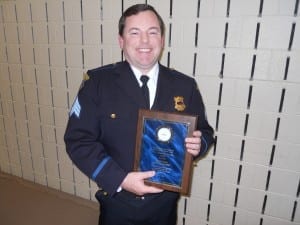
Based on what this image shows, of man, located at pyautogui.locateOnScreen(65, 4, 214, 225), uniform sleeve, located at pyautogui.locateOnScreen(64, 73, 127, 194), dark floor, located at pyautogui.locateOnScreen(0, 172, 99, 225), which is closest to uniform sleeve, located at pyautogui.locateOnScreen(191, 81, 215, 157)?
man, located at pyautogui.locateOnScreen(65, 4, 214, 225)

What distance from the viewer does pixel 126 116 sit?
3.91 feet

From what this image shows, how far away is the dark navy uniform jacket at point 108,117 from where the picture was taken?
3.70 ft

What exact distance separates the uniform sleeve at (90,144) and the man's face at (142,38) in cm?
25

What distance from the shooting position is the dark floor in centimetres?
218

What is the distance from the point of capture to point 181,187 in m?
1.04

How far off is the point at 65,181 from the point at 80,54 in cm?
128

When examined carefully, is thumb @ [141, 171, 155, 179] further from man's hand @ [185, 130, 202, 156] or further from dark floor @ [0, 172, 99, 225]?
dark floor @ [0, 172, 99, 225]

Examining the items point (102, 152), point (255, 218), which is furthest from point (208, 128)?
point (255, 218)

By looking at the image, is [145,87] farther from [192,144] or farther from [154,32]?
[192,144]

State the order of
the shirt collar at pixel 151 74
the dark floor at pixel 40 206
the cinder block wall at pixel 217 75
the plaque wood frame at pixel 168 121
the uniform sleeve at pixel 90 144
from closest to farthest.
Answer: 1. the plaque wood frame at pixel 168 121
2. the uniform sleeve at pixel 90 144
3. the shirt collar at pixel 151 74
4. the cinder block wall at pixel 217 75
5. the dark floor at pixel 40 206

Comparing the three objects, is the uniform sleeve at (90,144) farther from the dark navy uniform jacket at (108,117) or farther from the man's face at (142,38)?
the man's face at (142,38)

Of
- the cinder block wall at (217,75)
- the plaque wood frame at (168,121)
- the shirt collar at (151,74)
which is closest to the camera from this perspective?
the plaque wood frame at (168,121)

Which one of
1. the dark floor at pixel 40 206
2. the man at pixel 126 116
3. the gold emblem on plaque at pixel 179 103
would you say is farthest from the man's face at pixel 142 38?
the dark floor at pixel 40 206

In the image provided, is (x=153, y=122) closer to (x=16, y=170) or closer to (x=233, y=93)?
(x=233, y=93)
